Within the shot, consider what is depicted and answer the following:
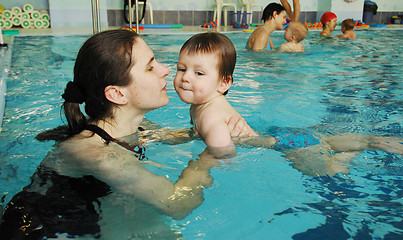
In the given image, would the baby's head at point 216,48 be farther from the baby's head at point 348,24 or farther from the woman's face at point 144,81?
the baby's head at point 348,24

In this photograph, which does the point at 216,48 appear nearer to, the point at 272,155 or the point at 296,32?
the point at 272,155

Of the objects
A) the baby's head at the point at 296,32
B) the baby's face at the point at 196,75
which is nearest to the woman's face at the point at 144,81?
the baby's face at the point at 196,75

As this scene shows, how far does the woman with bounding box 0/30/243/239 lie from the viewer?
158 centimetres

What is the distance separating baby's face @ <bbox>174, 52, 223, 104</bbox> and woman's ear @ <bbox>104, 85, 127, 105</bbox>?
54 cm

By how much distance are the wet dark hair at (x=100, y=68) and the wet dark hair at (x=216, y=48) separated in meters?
0.54

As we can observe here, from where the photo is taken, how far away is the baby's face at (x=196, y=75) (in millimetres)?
2389

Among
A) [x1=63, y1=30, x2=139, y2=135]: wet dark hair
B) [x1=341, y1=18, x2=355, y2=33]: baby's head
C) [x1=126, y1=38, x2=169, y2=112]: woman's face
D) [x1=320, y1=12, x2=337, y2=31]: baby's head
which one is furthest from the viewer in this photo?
[x1=320, y1=12, x2=337, y2=31]: baby's head

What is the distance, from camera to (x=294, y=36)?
23.7 feet

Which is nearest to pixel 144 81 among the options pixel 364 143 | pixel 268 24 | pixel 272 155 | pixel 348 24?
pixel 272 155

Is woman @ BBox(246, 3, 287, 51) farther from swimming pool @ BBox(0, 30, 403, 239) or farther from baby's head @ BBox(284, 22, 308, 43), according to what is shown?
swimming pool @ BBox(0, 30, 403, 239)

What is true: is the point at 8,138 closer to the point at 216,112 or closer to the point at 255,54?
the point at 216,112

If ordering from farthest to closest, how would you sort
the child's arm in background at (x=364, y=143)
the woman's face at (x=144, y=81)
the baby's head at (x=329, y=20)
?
the baby's head at (x=329, y=20)
the child's arm in background at (x=364, y=143)
the woman's face at (x=144, y=81)

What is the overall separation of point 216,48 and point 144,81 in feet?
2.13

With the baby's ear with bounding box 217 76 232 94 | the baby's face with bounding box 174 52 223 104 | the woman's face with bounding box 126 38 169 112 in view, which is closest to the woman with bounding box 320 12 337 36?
the baby's ear with bounding box 217 76 232 94
